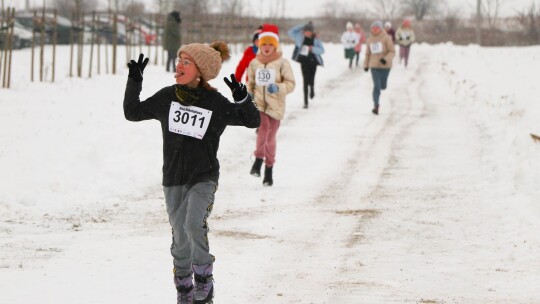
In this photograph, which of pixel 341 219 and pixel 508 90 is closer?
pixel 341 219

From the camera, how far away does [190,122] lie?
18.9ft

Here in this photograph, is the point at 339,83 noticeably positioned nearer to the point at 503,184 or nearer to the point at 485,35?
the point at 503,184

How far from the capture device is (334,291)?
6.51 m

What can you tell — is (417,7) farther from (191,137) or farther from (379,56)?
(191,137)

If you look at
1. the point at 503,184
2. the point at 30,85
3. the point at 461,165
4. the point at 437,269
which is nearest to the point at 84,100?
the point at 30,85

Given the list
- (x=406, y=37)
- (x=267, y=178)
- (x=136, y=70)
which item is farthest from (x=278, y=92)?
(x=406, y=37)

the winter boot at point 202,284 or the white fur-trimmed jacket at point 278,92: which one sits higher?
the white fur-trimmed jacket at point 278,92

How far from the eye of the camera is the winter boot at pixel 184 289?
588 centimetres

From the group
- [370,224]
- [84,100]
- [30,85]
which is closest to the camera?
[370,224]

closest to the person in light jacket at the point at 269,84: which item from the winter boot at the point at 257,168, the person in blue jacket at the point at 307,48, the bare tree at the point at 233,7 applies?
the winter boot at the point at 257,168

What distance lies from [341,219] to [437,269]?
7.22 feet

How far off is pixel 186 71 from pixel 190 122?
33 cm

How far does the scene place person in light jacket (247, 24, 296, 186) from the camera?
11.2 metres

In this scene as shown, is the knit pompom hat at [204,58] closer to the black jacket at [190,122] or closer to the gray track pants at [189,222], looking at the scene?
the black jacket at [190,122]
